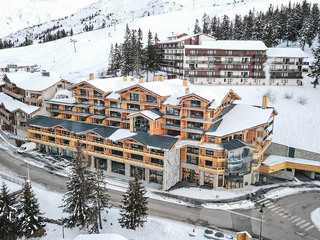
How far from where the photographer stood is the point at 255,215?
42.3 m

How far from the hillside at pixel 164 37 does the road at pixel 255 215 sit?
17.8 m

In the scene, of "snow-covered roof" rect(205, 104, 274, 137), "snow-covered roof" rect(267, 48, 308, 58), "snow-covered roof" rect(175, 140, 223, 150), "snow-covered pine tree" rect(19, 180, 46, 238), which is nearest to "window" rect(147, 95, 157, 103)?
"snow-covered roof" rect(175, 140, 223, 150)

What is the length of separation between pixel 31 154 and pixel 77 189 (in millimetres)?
30896

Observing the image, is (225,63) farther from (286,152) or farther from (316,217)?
(316,217)

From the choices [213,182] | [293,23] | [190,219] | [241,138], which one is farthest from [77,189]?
[293,23]

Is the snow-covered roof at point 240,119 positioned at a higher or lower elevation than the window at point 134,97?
lower

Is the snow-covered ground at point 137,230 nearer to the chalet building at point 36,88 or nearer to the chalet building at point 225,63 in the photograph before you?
the chalet building at point 36,88

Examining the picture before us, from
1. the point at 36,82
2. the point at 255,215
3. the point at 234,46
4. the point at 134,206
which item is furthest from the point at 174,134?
the point at 36,82

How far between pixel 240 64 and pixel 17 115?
196 feet

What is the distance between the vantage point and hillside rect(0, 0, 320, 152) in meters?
63.4

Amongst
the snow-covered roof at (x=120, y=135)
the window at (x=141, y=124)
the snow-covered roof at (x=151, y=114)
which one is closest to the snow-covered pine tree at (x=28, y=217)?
the snow-covered roof at (x=120, y=135)

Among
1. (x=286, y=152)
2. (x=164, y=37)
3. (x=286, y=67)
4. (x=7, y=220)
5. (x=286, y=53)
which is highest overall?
(x=164, y=37)

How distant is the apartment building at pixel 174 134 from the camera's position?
4891cm

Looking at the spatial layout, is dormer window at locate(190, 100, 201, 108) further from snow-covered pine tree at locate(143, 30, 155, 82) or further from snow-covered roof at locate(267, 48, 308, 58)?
snow-covered pine tree at locate(143, 30, 155, 82)
